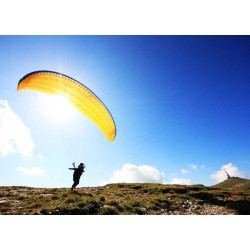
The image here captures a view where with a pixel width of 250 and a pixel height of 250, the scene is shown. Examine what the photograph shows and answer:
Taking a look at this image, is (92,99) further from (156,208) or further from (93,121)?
(156,208)

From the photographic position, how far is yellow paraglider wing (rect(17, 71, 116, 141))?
382 inches

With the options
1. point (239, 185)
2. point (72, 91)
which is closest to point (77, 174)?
point (72, 91)

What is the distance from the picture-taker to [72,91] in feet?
35.5

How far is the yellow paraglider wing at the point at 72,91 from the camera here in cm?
970

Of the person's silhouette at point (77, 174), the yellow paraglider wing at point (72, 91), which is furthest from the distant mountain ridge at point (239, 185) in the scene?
the yellow paraglider wing at point (72, 91)

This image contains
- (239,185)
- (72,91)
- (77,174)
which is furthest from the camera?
(239,185)

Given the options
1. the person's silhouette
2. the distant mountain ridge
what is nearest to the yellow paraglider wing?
the person's silhouette

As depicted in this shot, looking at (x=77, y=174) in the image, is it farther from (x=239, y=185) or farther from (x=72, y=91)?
(x=239, y=185)

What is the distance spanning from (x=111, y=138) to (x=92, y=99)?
4525 millimetres

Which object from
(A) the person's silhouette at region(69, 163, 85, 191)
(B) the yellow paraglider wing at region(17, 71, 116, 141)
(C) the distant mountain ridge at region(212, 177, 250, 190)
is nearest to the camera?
(B) the yellow paraglider wing at region(17, 71, 116, 141)

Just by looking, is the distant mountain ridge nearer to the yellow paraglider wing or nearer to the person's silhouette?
the person's silhouette

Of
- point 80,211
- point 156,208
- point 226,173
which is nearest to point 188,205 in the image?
point 156,208

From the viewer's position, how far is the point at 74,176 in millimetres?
13133

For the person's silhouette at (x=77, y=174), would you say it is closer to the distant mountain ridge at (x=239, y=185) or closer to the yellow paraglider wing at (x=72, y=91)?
the yellow paraglider wing at (x=72, y=91)
